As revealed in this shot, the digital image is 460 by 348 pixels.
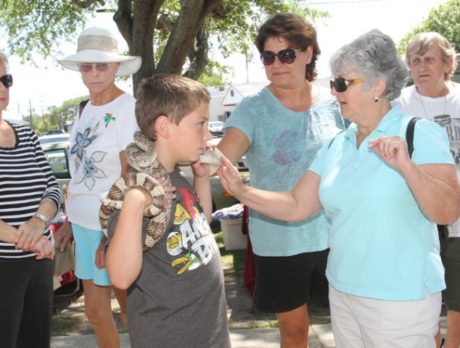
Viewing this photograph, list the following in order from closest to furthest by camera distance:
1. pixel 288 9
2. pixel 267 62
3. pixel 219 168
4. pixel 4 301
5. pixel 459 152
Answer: pixel 219 168 → pixel 4 301 → pixel 267 62 → pixel 459 152 → pixel 288 9

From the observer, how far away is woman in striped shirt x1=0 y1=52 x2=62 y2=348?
2.96 m

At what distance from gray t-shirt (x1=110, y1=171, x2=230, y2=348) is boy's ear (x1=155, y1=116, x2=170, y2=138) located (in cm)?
28

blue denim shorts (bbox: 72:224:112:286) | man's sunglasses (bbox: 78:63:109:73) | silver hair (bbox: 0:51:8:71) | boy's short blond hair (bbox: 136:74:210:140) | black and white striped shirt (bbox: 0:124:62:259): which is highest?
silver hair (bbox: 0:51:8:71)

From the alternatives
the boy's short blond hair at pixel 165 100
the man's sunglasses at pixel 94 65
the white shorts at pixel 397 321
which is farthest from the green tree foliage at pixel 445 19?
the boy's short blond hair at pixel 165 100

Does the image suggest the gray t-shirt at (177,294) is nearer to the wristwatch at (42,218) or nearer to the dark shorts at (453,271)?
the wristwatch at (42,218)

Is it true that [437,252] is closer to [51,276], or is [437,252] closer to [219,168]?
[219,168]

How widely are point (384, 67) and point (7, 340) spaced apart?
2.35 metres

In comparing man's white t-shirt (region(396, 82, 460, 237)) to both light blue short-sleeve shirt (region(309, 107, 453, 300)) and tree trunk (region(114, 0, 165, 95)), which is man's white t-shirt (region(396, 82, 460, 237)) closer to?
light blue short-sleeve shirt (region(309, 107, 453, 300))

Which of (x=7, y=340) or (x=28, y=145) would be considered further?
(x=28, y=145)

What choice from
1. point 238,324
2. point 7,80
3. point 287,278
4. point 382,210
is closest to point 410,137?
point 382,210

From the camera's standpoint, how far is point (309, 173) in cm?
291

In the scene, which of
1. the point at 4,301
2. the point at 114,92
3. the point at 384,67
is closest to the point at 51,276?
the point at 4,301

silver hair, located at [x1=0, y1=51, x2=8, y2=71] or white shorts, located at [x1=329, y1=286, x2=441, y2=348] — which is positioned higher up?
silver hair, located at [x1=0, y1=51, x2=8, y2=71]

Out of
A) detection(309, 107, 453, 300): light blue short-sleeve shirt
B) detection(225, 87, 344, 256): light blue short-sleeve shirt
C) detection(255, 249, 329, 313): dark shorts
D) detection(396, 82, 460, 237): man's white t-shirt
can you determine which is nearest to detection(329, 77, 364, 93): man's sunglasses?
detection(309, 107, 453, 300): light blue short-sleeve shirt
